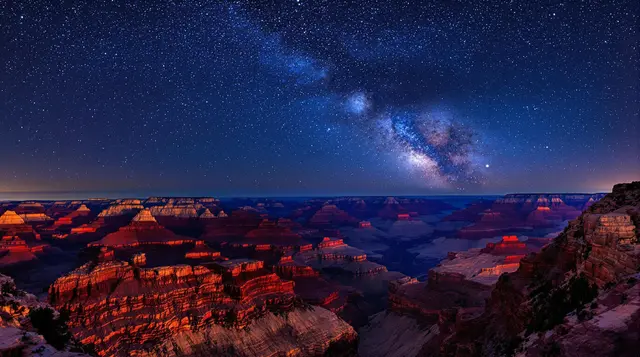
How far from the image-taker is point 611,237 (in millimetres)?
20859

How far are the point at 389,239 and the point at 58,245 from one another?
5399 inches

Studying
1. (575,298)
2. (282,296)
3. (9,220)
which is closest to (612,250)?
(575,298)

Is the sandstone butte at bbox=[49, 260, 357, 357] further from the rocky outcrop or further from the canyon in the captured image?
the rocky outcrop

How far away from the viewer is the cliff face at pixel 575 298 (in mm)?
13383

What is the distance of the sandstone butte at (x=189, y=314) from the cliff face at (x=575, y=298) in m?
20.8

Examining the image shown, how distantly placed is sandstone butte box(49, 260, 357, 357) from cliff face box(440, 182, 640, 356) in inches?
819

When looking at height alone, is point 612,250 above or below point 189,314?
above

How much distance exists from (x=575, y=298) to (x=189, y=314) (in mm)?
37668

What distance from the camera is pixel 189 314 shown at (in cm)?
4350

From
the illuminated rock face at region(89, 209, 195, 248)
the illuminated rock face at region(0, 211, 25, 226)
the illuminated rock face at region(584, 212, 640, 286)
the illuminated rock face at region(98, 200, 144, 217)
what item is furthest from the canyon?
the illuminated rock face at region(98, 200, 144, 217)

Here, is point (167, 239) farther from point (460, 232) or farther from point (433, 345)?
point (460, 232)

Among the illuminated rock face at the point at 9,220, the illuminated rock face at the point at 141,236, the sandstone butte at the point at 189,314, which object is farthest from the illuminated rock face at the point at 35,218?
the sandstone butte at the point at 189,314

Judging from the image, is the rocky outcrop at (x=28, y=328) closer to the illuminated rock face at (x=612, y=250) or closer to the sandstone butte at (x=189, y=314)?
the sandstone butte at (x=189, y=314)

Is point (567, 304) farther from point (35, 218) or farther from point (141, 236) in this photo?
point (35, 218)
